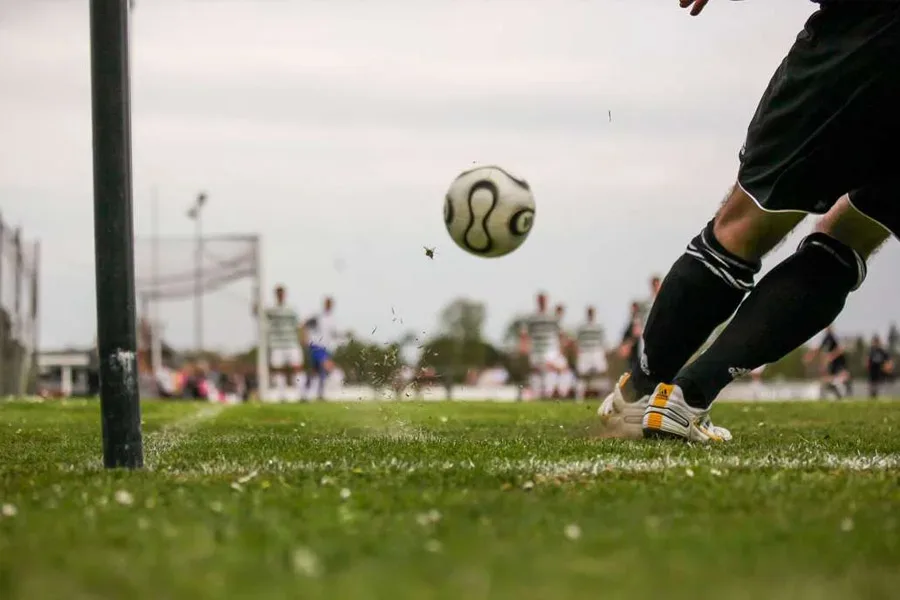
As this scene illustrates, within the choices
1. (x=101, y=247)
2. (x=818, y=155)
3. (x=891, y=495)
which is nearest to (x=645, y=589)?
(x=891, y=495)

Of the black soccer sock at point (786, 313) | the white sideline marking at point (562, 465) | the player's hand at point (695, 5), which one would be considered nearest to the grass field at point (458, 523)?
the white sideline marking at point (562, 465)

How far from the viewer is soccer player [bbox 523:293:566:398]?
77.7 ft

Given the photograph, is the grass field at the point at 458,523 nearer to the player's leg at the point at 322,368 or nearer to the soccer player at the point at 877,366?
the player's leg at the point at 322,368

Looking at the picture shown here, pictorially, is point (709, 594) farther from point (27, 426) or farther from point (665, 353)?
point (27, 426)

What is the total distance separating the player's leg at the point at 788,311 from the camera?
5.25 m

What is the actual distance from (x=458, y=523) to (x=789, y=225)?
8.75 ft

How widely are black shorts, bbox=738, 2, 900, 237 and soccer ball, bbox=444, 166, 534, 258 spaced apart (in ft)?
5.32

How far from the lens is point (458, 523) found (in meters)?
2.86

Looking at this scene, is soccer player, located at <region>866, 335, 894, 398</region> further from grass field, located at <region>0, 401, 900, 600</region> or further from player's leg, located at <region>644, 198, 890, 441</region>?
grass field, located at <region>0, 401, 900, 600</region>

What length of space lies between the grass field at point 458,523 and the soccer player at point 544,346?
60.6ft

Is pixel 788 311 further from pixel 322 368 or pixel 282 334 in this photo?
pixel 282 334

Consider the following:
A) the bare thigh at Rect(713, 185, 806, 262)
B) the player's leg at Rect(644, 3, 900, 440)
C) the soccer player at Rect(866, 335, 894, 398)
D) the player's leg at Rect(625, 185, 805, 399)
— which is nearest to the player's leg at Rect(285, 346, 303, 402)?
the soccer player at Rect(866, 335, 894, 398)

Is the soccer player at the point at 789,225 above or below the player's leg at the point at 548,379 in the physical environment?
above

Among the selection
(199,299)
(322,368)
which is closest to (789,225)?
(322,368)
